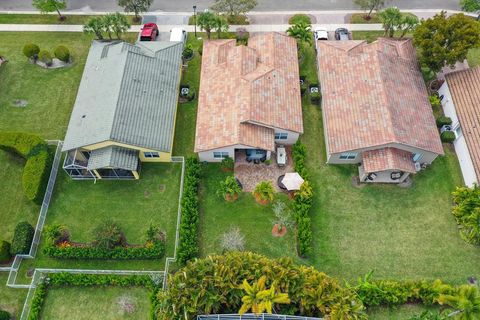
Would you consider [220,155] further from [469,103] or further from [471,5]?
[471,5]

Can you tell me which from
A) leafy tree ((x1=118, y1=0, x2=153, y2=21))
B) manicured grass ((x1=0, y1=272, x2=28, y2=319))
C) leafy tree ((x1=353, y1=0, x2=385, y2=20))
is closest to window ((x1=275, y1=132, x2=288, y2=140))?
leafy tree ((x1=353, y1=0, x2=385, y2=20))

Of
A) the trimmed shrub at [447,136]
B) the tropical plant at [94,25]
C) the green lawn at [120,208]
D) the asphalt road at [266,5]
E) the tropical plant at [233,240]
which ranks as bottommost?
the tropical plant at [233,240]

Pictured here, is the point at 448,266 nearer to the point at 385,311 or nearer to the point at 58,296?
the point at 385,311

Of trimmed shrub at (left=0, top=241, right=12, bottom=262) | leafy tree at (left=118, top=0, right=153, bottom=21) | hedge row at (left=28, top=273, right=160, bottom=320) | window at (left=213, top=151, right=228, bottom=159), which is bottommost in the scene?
hedge row at (left=28, top=273, right=160, bottom=320)

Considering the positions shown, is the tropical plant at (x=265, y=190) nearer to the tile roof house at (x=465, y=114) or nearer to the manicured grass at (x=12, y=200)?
the tile roof house at (x=465, y=114)

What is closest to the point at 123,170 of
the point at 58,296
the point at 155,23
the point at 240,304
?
the point at 58,296

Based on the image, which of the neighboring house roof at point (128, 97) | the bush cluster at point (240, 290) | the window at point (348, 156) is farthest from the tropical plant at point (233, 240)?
the window at point (348, 156)

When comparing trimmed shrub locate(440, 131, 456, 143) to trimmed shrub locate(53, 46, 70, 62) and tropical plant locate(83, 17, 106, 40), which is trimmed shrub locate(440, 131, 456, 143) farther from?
trimmed shrub locate(53, 46, 70, 62)
